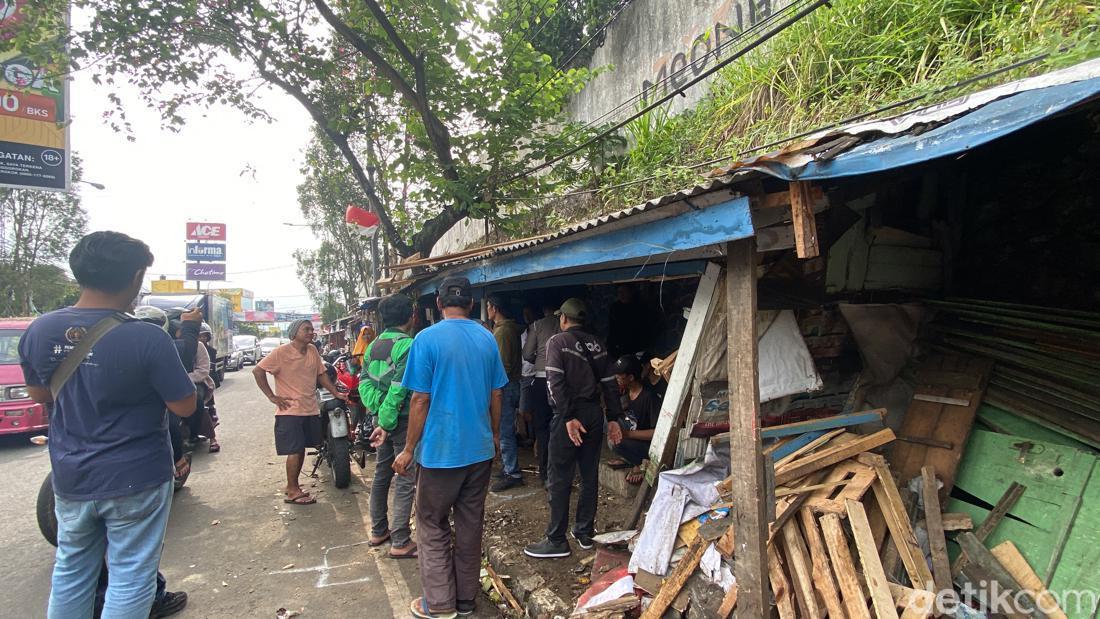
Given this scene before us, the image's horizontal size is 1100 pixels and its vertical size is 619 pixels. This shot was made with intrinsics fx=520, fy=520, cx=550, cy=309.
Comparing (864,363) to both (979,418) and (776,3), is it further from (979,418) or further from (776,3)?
(776,3)

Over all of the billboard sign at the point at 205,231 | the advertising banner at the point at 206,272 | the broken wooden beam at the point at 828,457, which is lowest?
the broken wooden beam at the point at 828,457

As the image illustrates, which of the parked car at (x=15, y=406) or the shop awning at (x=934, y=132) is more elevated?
the shop awning at (x=934, y=132)

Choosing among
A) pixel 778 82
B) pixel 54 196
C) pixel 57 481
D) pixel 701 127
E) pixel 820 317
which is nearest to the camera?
pixel 57 481

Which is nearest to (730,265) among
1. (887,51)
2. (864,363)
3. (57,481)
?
(864,363)

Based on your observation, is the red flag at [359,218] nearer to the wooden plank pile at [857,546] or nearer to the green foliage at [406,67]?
the green foliage at [406,67]

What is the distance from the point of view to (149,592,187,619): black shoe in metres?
3.16

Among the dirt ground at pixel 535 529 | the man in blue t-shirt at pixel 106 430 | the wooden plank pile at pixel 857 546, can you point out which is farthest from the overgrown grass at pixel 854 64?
the man in blue t-shirt at pixel 106 430

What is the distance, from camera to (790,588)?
264 cm

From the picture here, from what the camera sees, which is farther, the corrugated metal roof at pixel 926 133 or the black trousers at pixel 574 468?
the black trousers at pixel 574 468

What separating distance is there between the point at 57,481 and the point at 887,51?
6885 mm

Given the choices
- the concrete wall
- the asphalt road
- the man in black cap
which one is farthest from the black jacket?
the concrete wall

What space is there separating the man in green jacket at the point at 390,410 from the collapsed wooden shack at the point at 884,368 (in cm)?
125

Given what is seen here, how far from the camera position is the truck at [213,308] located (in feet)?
45.7

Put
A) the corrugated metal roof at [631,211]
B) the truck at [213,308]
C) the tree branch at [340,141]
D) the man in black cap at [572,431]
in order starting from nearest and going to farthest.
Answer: the corrugated metal roof at [631,211] → the man in black cap at [572,431] → the tree branch at [340,141] → the truck at [213,308]
